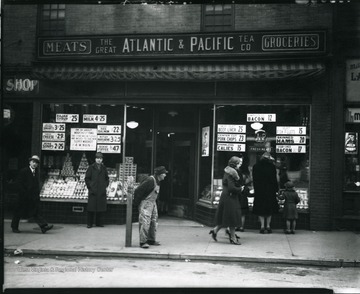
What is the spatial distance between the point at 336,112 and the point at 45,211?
27.7ft

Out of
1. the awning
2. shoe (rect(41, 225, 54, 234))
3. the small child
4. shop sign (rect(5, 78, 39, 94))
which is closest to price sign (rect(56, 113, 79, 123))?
shop sign (rect(5, 78, 39, 94))

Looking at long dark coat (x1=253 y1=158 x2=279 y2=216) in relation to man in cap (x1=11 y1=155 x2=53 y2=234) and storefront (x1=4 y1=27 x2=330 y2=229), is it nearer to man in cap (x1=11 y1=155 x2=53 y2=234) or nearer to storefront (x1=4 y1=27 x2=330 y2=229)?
storefront (x1=4 y1=27 x2=330 y2=229)

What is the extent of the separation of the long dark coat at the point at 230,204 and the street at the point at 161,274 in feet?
5.24

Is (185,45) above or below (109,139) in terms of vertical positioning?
above

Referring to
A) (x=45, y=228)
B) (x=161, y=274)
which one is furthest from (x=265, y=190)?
(x=45, y=228)

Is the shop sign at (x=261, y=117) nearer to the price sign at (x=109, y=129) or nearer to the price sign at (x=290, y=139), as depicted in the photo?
the price sign at (x=290, y=139)

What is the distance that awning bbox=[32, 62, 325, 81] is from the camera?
12.7 metres

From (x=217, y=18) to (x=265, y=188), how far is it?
4.83m

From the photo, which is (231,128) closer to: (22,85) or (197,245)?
(197,245)

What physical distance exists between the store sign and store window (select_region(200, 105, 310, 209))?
5.04ft

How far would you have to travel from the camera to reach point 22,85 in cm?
1462

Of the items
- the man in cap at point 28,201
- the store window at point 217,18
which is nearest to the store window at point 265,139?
the store window at point 217,18

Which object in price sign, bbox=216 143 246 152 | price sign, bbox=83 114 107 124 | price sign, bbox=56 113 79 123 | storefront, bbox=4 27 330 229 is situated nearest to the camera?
storefront, bbox=4 27 330 229

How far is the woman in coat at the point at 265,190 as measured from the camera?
1257 centimetres
